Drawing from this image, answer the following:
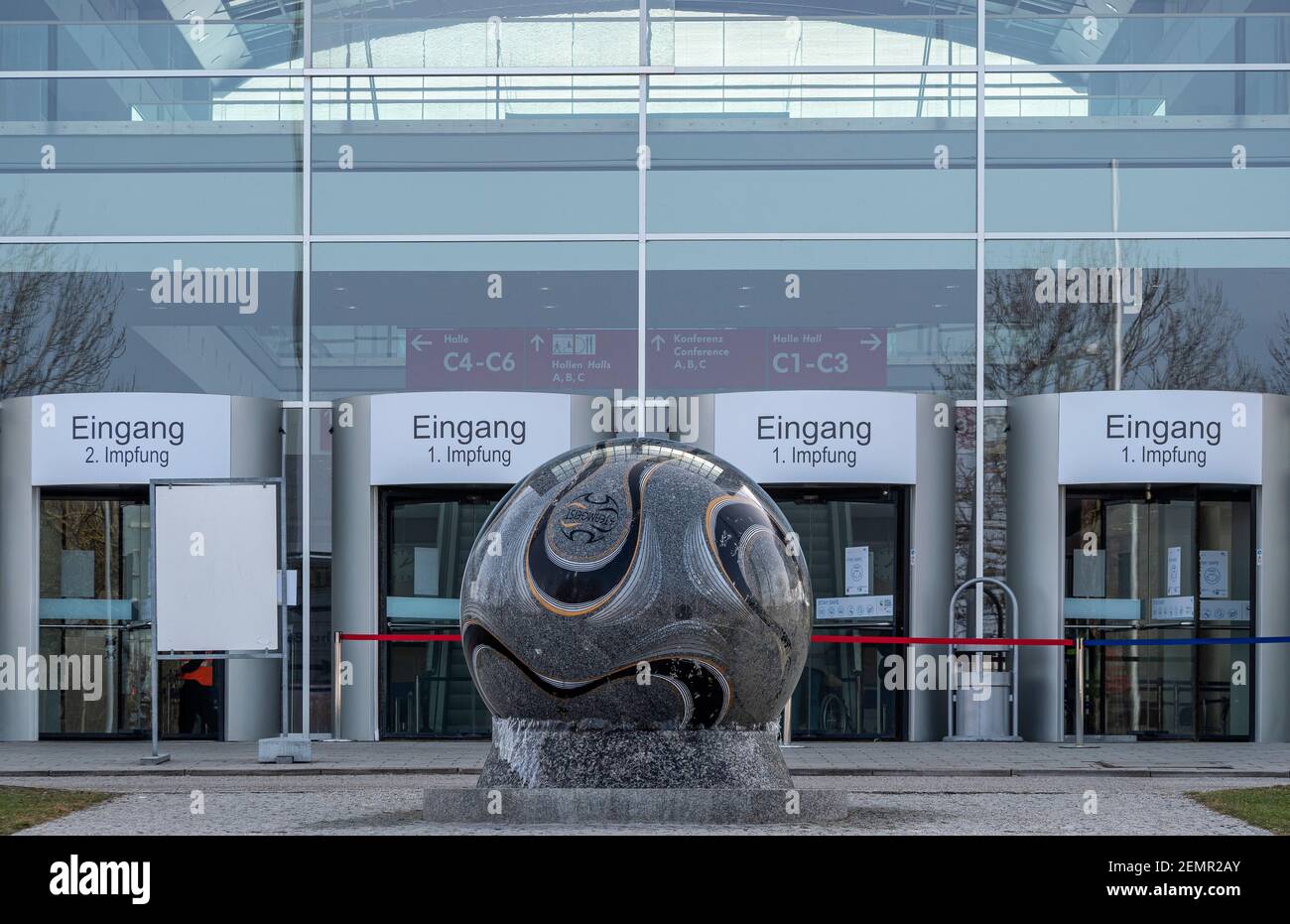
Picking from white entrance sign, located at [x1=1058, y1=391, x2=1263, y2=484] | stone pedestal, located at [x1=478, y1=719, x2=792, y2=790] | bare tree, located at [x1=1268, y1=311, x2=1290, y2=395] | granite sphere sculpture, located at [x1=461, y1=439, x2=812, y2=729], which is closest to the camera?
granite sphere sculpture, located at [x1=461, y1=439, x2=812, y2=729]

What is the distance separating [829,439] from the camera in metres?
17.2

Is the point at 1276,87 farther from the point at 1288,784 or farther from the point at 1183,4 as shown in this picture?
the point at 1288,784

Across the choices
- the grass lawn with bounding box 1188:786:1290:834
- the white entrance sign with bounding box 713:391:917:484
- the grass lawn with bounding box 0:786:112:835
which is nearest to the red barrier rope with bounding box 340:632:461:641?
the white entrance sign with bounding box 713:391:917:484

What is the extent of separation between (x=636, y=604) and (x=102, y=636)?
9.73 meters

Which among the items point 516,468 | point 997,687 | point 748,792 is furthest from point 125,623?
point 748,792

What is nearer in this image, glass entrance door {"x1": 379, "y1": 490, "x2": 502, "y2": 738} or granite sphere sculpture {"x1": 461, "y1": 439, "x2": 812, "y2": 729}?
granite sphere sculpture {"x1": 461, "y1": 439, "x2": 812, "y2": 729}

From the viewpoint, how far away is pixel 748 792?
938cm

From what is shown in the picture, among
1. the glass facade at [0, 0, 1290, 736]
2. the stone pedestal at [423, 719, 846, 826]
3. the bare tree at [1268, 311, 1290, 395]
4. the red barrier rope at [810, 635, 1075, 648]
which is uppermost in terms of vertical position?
the glass facade at [0, 0, 1290, 736]

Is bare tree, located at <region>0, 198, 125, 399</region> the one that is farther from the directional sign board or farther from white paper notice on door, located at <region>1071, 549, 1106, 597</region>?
white paper notice on door, located at <region>1071, 549, 1106, 597</region>

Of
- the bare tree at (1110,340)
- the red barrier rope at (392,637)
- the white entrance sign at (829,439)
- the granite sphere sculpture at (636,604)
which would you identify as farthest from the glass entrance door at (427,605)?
the granite sphere sculpture at (636,604)

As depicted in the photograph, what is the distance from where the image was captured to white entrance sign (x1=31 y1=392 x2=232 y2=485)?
1714cm

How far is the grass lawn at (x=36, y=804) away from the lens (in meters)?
10.0

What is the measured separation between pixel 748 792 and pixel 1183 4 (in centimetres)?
1269

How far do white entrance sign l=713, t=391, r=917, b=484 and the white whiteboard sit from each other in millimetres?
4845
